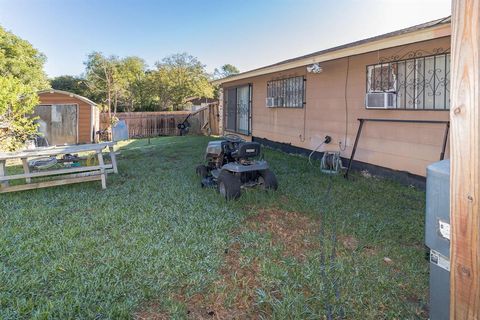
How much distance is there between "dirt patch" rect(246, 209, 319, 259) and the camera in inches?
122

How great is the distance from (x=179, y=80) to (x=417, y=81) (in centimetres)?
1941

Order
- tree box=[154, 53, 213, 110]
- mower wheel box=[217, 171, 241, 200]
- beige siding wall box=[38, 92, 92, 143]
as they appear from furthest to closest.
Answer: tree box=[154, 53, 213, 110]
beige siding wall box=[38, 92, 92, 143]
mower wheel box=[217, 171, 241, 200]

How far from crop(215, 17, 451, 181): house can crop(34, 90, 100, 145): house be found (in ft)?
27.5

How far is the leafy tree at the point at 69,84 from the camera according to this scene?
75.7 ft

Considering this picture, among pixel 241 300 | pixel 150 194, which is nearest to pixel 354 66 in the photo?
pixel 150 194

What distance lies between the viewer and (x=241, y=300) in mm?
2258

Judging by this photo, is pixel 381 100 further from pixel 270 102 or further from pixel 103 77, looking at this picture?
pixel 103 77

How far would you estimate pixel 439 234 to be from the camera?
1.41 m

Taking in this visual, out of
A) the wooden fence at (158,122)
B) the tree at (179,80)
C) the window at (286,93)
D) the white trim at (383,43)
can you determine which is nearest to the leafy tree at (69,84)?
the tree at (179,80)

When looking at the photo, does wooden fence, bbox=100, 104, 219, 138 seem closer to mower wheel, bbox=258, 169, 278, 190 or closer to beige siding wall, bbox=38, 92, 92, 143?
beige siding wall, bbox=38, 92, 92, 143

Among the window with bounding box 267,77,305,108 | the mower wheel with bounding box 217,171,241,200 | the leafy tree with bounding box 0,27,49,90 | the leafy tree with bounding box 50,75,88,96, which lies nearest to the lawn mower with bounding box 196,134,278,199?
the mower wheel with bounding box 217,171,241,200

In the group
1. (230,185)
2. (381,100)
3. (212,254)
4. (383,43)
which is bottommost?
(212,254)

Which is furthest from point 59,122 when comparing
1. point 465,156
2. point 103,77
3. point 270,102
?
point 465,156

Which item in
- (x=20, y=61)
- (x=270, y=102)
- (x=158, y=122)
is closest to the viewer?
(x=270, y=102)
